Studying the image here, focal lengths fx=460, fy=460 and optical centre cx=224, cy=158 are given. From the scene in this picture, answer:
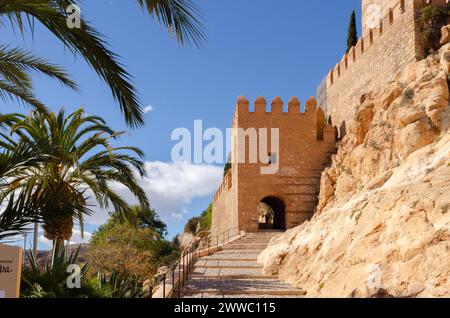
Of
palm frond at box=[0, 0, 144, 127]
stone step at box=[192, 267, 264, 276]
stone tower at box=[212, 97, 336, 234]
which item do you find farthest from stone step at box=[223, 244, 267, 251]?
palm frond at box=[0, 0, 144, 127]

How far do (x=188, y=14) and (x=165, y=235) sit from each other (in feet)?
114

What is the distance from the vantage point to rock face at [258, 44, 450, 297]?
6.46 m

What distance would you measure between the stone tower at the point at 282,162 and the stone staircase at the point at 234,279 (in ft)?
11.6

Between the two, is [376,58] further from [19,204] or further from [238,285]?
[19,204]

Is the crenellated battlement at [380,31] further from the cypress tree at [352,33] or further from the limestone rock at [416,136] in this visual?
the limestone rock at [416,136]

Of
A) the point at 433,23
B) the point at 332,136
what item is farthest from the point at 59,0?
the point at 332,136

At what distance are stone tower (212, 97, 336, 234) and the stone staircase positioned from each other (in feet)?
11.6

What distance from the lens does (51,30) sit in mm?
4691

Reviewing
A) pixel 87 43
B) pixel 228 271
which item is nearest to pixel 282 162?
pixel 228 271

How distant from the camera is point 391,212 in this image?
25.9 feet

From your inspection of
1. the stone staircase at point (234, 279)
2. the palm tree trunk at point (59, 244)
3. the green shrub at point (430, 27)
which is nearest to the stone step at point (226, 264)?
the stone staircase at point (234, 279)

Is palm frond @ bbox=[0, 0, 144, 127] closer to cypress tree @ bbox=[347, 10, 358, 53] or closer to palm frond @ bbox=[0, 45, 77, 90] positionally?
palm frond @ bbox=[0, 45, 77, 90]

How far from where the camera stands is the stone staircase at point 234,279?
8930 mm

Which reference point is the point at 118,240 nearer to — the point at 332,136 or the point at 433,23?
the point at 332,136
